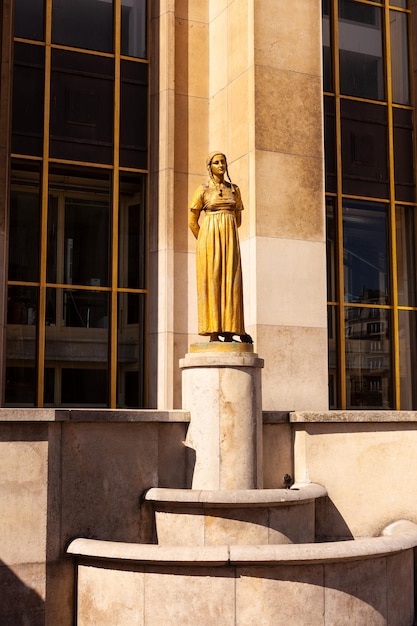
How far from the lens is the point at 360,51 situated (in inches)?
650

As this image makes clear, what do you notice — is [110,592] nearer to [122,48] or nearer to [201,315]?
[201,315]

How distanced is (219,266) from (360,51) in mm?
7368

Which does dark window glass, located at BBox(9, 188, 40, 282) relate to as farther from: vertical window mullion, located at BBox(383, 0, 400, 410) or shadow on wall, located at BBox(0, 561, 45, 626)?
vertical window mullion, located at BBox(383, 0, 400, 410)

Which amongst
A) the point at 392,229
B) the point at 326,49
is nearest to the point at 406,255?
the point at 392,229

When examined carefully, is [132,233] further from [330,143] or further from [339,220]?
[330,143]

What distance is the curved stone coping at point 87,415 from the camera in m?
9.26

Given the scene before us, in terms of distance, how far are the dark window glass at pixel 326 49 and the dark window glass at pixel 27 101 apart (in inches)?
203

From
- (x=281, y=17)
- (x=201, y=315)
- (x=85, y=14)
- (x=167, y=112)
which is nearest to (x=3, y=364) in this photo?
(x=201, y=315)

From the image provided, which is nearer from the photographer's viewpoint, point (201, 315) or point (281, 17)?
point (201, 315)

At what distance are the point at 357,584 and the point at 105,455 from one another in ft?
10.2

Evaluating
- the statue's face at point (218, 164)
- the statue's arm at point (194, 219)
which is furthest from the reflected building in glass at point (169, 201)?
the statue's face at point (218, 164)

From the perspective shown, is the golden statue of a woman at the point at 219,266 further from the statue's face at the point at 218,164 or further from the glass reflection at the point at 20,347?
the glass reflection at the point at 20,347

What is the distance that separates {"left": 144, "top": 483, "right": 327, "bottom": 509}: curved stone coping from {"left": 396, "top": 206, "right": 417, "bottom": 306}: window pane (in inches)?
279

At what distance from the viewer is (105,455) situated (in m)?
10.0
